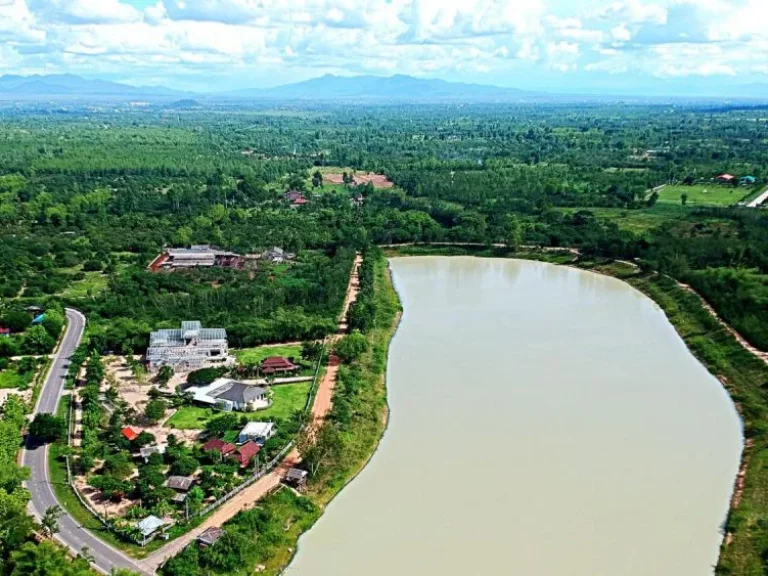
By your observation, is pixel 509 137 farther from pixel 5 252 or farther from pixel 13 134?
pixel 5 252

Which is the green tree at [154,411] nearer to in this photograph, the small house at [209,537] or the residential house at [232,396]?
the residential house at [232,396]

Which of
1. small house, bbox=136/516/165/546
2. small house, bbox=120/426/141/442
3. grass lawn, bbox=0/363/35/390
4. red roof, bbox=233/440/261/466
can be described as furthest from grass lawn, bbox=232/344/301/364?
small house, bbox=136/516/165/546

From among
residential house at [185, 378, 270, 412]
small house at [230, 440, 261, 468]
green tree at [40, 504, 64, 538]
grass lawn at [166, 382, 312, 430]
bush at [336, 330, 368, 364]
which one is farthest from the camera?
bush at [336, 330, 368, 364]

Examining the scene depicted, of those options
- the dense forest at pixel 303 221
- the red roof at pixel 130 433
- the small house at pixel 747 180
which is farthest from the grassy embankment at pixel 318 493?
the small house at pixel 747 180

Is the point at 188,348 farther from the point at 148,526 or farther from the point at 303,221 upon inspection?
the point at 303,221

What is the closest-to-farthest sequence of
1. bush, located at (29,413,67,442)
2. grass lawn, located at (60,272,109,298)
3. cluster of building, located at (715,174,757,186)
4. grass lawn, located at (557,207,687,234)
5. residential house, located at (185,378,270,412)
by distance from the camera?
1. bush, located at (29,413,67,442)
2. residential house, located at (185,378,270,412)
3. grass lawn, located at (60,272,109,298)
4. grass lawn, located at (557,207,687,234)
5. cluster of building, located at (715,174,757,186)

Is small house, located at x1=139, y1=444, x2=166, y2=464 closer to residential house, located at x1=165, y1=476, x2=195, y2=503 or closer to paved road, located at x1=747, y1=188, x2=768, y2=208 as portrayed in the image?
residential house, located at x1=165, y1=476, x2=195, y2=503
